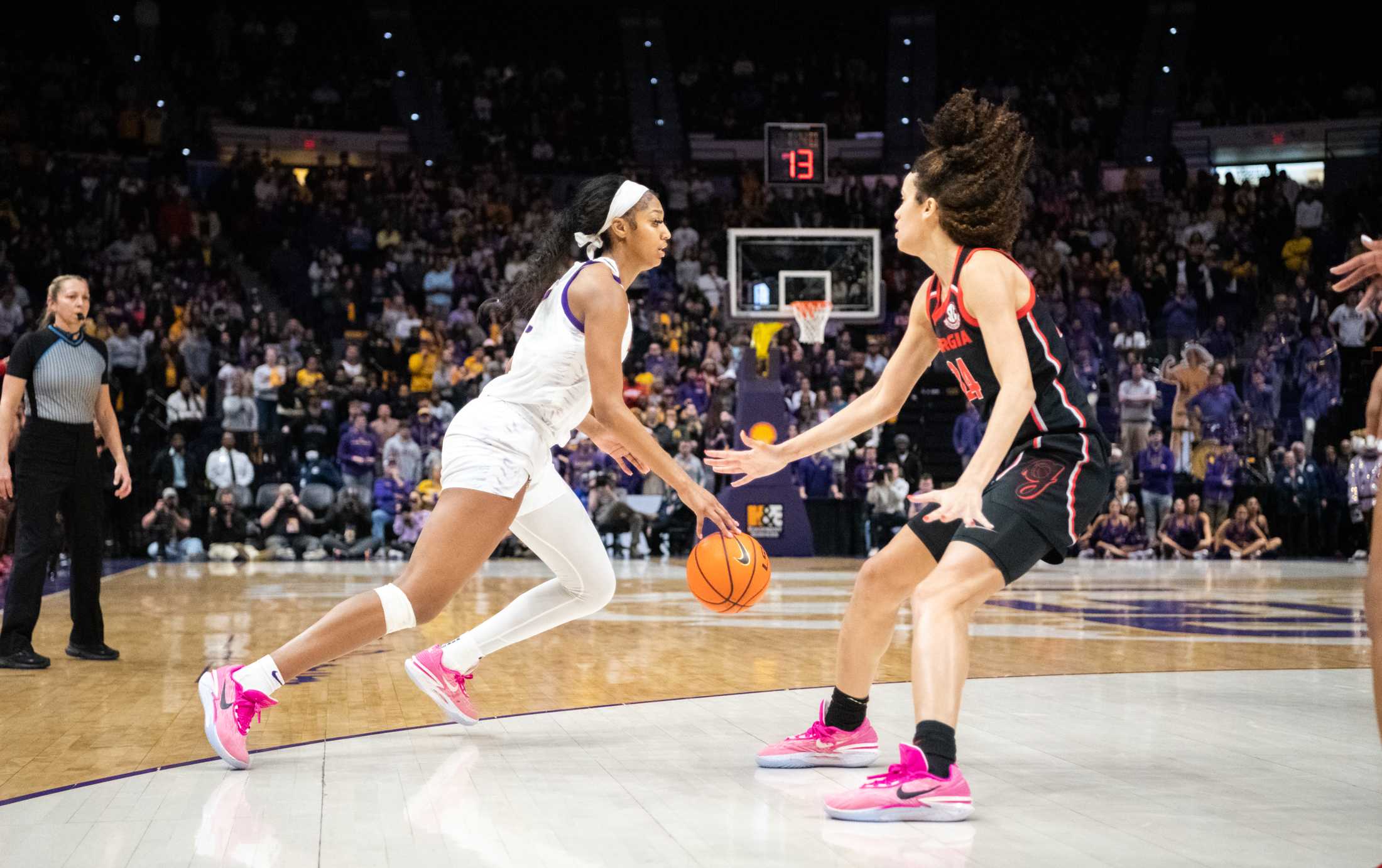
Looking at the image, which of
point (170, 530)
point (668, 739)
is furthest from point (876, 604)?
point (170, 530)

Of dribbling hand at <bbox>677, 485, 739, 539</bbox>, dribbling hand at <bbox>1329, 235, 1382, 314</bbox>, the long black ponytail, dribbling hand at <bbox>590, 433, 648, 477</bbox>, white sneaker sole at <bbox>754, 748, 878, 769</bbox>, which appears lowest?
white sneaker sole at <bbox>754, 748, 878, 769</bbox>

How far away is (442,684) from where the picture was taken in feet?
15.7

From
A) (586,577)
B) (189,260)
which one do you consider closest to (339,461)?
(189,260)

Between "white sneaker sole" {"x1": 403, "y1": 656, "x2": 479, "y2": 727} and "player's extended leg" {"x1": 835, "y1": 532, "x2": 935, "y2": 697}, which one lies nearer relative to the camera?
"player's extended leg" {"x1": 835, "y1": 532, "x2": 935, "y2": 697}

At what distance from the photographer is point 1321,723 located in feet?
16.4

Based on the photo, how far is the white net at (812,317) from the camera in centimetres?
1602

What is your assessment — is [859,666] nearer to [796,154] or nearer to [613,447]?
[613,447]

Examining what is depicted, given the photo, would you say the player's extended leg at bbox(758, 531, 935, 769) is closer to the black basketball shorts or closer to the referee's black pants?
the black basketball shorts

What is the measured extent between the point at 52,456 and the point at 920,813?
4923 mm

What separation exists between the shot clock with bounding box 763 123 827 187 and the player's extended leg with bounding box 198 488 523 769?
45.0 feet

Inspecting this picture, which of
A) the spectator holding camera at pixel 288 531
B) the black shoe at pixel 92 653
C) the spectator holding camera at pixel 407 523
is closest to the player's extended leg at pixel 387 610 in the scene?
the black shoe at pixel 92 653

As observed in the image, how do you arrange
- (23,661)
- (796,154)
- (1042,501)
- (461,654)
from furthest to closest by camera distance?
(796,154) < (23,661) < (461,654) < (1042,501)

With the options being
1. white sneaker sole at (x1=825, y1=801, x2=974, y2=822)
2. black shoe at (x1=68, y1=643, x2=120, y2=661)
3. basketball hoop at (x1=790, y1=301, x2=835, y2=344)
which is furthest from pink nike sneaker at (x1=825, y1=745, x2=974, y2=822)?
basketball hoop at (x1=790, y1=301, x2=835, y2=344)

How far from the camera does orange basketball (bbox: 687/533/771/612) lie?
462 cm
